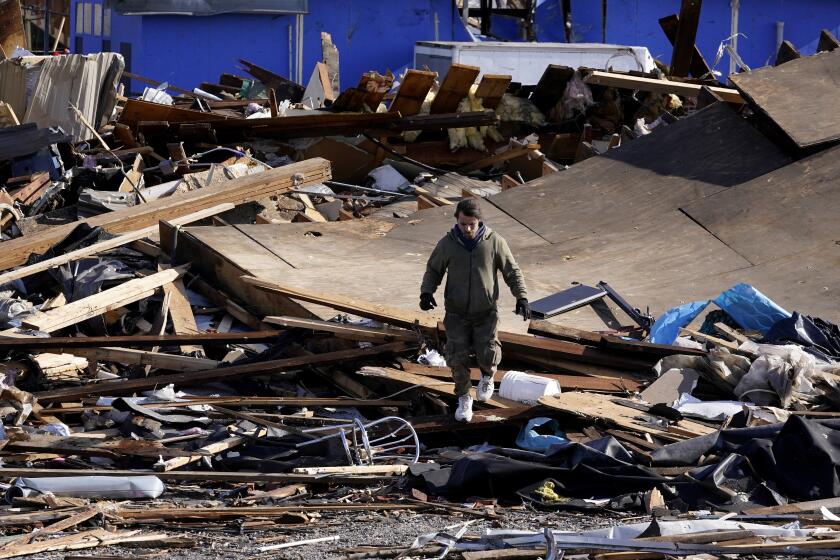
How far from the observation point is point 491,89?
1839cm

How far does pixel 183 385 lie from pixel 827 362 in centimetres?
505

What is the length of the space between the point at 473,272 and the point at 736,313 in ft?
9.48

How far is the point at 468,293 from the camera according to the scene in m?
8.32

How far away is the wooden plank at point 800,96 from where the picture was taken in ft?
43.6

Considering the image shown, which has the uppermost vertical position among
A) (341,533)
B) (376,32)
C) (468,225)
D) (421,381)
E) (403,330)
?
(468,225)

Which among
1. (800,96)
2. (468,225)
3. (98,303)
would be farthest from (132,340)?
(800,96)

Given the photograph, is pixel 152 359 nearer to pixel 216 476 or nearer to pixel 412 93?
pixel 216 476

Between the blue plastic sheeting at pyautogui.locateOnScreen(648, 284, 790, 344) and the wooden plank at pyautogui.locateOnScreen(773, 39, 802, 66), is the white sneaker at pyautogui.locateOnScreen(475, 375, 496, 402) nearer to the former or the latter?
the blue plastic sheeting at pyautogui.locateOnScreen(648, 284, 790, 344)

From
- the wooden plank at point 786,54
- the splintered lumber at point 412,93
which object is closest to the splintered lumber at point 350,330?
the splintered lumber at point 412,93

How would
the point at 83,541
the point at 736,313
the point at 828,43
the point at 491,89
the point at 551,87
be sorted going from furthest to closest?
the point at 551,87 < the point at 491,89 < the point at 828,43 < the point at 736,313 < the point at 83,541

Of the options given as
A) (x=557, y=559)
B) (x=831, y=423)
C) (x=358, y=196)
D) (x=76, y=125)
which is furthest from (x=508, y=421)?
(x=76, y=125)

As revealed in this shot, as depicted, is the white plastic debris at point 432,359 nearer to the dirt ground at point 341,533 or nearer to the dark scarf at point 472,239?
the dark scarf at point 472,239

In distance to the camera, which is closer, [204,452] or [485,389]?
[204,452]

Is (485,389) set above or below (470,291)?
below
